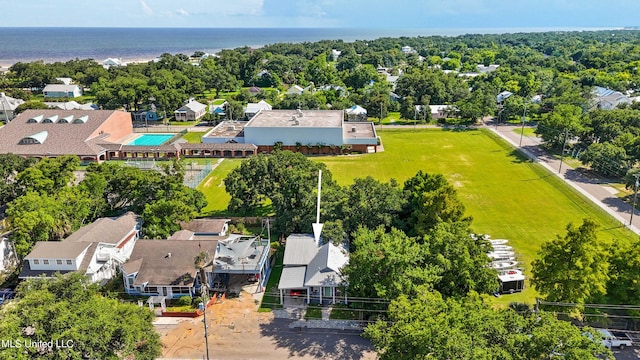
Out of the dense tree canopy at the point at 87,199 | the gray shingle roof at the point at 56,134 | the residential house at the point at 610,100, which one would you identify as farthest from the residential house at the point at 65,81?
the residential house at the point at 610,100

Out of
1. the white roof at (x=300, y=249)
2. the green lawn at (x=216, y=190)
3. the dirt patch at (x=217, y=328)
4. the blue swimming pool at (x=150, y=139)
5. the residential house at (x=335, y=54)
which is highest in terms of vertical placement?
the residential house at (x=335, y=54)

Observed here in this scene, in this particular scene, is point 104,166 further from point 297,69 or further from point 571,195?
point 297,69

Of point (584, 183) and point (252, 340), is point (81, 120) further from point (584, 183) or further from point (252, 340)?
point (584, 183)

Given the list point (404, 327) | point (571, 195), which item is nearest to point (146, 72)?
point (571, 195)

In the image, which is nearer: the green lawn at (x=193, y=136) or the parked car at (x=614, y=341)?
the parked car at (x=614, y=341)

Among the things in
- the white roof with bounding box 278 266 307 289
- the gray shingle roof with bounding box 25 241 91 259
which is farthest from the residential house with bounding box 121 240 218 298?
the white roof with bounding box 278 266 307 289

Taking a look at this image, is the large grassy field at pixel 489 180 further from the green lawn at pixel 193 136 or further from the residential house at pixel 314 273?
the green lawn at pixel 193 136

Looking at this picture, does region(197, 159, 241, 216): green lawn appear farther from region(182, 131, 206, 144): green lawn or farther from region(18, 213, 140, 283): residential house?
region(182, 131, 206, 144): green lawn
